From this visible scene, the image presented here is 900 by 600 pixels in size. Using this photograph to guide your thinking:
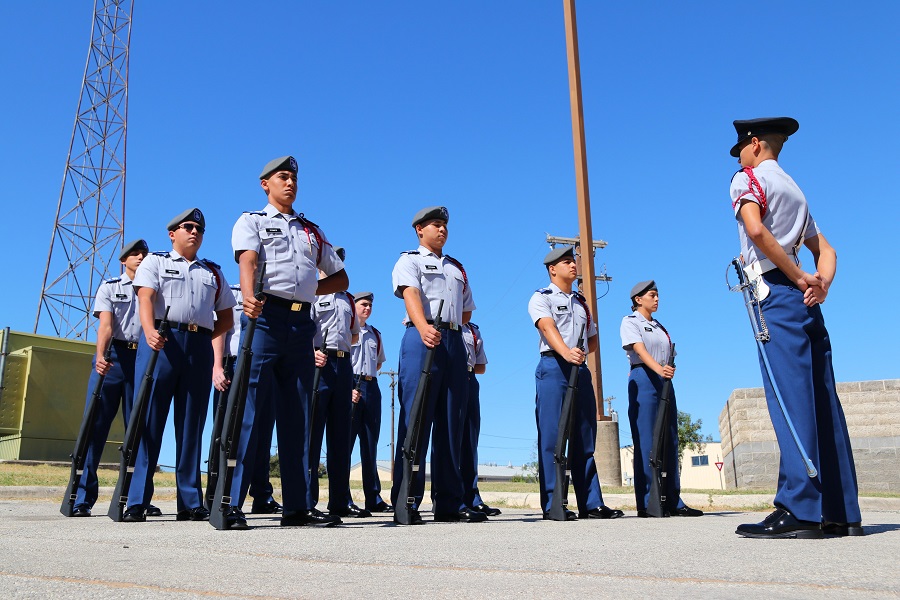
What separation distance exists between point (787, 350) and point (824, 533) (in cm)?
88

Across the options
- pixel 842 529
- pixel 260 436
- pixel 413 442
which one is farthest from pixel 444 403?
pixel 842 529

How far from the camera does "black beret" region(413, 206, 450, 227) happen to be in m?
6.48

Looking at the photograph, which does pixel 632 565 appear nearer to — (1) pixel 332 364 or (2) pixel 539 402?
(2) pixel 539 402

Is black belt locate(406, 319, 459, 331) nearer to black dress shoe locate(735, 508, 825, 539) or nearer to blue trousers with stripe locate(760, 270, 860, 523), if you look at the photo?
blue trousers with stripe locate(760, 270, 860, 523)

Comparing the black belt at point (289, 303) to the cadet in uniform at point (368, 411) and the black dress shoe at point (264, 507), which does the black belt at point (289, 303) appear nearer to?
the black dress shoe at point (264, 507)

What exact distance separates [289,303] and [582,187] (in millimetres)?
9288

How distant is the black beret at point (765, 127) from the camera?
460 cm

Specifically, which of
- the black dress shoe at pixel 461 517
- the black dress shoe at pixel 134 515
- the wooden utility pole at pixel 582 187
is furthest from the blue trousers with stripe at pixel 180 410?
the wooden utility pole at pixel 582 187

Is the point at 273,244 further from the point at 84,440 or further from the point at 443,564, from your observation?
the point at 84,440

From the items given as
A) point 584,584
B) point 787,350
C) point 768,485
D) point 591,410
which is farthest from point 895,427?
point 584,584

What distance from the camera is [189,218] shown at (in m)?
6.69

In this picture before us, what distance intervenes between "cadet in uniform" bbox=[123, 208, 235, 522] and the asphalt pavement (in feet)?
5.01

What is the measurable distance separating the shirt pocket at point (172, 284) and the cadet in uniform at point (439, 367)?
159 centimetres

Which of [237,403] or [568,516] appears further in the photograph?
[568,516]
